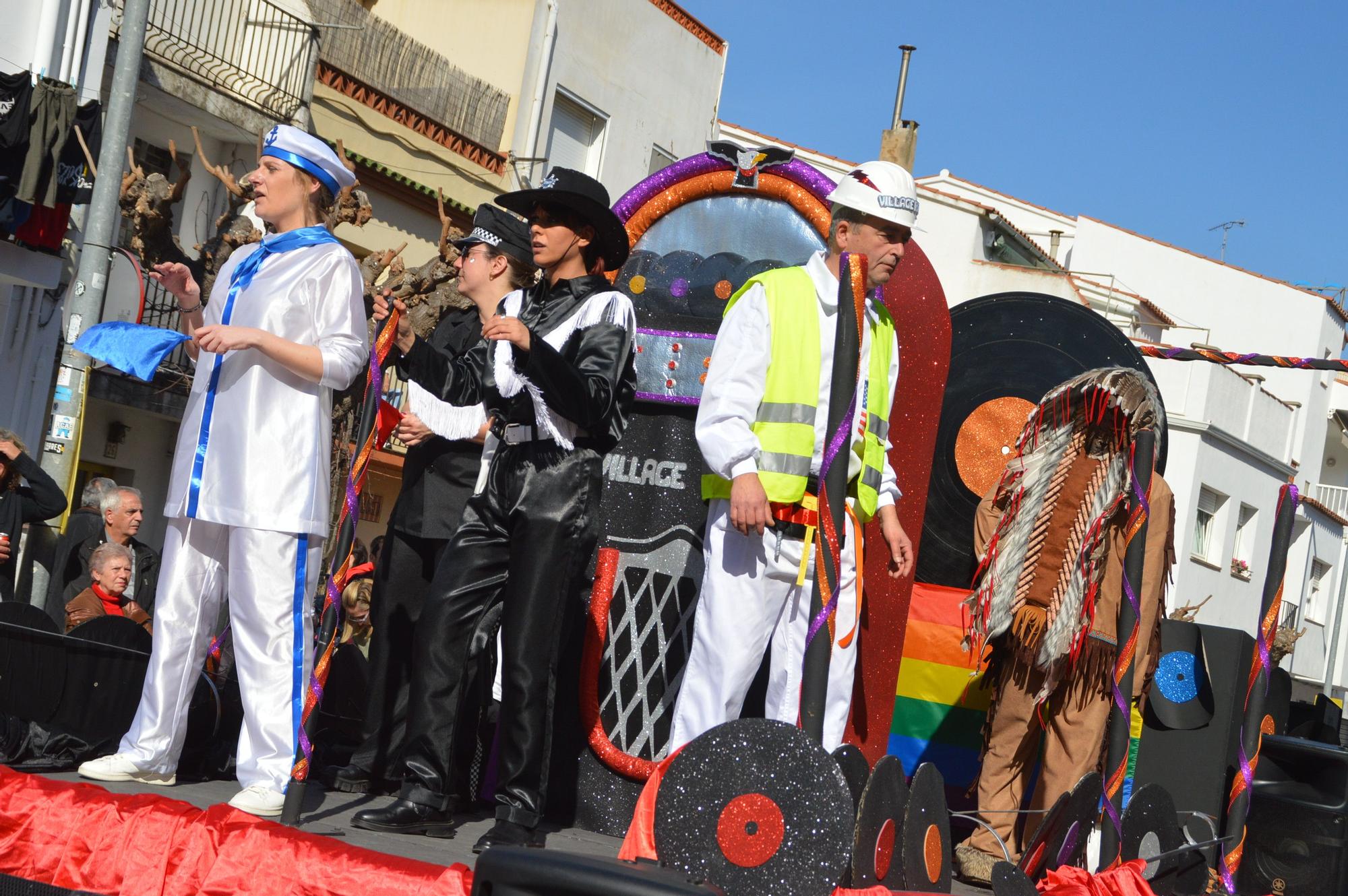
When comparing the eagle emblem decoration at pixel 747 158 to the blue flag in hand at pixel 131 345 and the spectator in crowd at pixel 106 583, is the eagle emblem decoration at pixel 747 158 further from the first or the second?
the spectator in crowd at pixel 106 583

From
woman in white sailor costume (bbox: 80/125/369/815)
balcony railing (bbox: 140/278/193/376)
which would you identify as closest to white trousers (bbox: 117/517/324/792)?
woman in white sailor costume (bbox: 80/125/369/815)

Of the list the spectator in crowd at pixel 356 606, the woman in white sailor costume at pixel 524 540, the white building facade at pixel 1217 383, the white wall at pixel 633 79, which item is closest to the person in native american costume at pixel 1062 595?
the woman in white sailor costume at pixel 524 540

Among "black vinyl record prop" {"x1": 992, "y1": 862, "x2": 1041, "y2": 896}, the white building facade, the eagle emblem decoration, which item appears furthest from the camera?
A: the white building facade

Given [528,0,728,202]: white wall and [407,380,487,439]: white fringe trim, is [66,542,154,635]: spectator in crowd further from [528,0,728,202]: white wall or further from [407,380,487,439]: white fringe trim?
[528,0,728,202]: white wall

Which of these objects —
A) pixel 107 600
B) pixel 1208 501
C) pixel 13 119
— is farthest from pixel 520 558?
pixel 1208 501

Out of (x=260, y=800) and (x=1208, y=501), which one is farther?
(x=1208, y=501)

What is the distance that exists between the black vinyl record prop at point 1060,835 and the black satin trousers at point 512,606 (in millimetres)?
1344

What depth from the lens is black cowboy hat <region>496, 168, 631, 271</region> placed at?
4.45m

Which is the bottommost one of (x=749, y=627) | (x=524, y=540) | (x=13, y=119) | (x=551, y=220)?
(x=749, y=627)

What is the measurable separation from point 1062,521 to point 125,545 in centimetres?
518

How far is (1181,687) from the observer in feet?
20.3

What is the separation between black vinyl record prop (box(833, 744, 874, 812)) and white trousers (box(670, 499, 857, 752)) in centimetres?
69

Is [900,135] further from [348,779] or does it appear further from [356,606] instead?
[348,779]

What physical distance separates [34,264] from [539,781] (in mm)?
14373
